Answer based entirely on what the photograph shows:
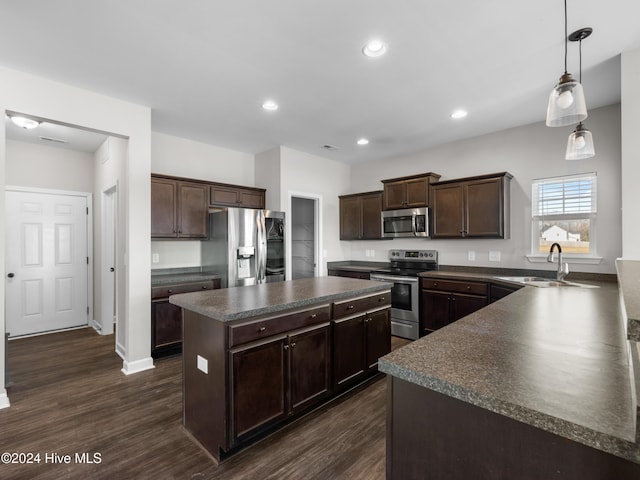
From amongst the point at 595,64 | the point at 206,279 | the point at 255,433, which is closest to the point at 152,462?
the point at 255,433

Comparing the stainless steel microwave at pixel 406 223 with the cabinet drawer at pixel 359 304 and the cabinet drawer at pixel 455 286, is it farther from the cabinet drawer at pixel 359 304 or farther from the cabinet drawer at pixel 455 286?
the cabinet drawer at pixel 359 304

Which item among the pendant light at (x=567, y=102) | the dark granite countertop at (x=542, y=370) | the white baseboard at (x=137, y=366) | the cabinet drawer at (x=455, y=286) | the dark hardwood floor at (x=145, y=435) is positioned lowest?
the dark hardwood floor at (x=145, y=435)

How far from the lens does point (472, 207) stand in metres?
4.18

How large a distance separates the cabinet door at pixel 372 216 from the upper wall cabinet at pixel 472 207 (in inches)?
37.0

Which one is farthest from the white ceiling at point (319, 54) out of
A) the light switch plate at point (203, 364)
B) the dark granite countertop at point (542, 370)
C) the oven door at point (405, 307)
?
the light switch plate at point (203, 364)

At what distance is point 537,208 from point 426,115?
1868mm

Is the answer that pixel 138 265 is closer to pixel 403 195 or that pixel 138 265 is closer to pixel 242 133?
pixel 242 133

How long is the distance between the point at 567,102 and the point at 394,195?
3.40m

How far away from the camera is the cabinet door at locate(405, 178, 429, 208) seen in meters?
4.60

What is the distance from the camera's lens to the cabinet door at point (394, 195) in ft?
15.9

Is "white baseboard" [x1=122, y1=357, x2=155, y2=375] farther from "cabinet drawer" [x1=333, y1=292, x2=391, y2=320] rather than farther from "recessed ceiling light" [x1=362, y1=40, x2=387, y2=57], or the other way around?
"recessed ceiling light" [x1=362, y1=40, x2=387, y2=57]

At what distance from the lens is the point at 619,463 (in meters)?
0.76

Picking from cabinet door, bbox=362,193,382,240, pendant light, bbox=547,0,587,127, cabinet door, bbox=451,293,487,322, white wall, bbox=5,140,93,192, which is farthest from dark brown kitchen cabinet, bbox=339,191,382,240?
white wall, bbox=5,140,93,192

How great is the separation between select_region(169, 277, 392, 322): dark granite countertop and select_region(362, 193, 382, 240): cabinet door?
2.22 m
